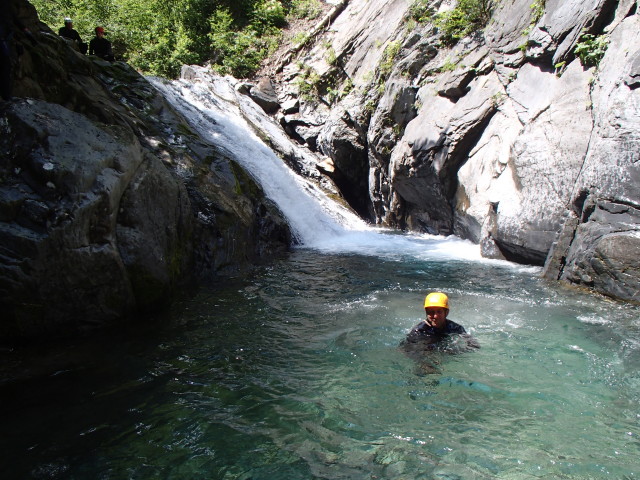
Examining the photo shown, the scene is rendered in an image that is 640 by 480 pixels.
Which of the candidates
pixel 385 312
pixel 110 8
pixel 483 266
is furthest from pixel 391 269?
pixel 110 8

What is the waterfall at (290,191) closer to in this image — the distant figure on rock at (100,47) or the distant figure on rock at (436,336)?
the distant figure on rock at (100,47)

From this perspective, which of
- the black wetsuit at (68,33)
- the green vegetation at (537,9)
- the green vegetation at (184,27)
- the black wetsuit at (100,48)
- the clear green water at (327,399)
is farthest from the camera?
the green vegetation at (184,27)

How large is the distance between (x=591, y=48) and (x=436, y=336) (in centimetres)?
720

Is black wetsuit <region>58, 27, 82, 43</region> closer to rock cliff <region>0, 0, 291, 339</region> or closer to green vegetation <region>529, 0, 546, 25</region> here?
rock cliff <region>0, 0, 291, 339</region>

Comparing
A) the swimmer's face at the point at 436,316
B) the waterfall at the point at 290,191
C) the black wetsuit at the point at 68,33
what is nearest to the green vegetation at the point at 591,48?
the waterfall at the point at 290,191

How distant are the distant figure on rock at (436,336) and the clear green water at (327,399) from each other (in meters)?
0.12

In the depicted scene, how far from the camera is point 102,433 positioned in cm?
335

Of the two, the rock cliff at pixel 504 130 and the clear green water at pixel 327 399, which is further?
the rock cliff at pixel 504 130

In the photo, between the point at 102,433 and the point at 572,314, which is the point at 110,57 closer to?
the point at 102,433

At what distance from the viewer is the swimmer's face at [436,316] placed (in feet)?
15.9

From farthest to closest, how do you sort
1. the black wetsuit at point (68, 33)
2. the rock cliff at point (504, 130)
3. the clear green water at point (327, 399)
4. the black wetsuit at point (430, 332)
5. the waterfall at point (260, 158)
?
the waterfall at point (260, 158)
the black wetsuit at point (68, 33)
the rock cliff at point (504, 130)
the black wetsuit at point (430, 332)
the clear green water at point (327, 399)

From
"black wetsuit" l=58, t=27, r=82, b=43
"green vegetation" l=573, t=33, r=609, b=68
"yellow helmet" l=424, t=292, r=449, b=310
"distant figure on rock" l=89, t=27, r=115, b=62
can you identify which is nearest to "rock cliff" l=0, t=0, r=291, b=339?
"yellow helmet" l=424, t=292, r=449, b=310

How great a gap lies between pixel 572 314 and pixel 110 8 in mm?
28493

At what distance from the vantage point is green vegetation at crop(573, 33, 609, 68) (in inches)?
334
